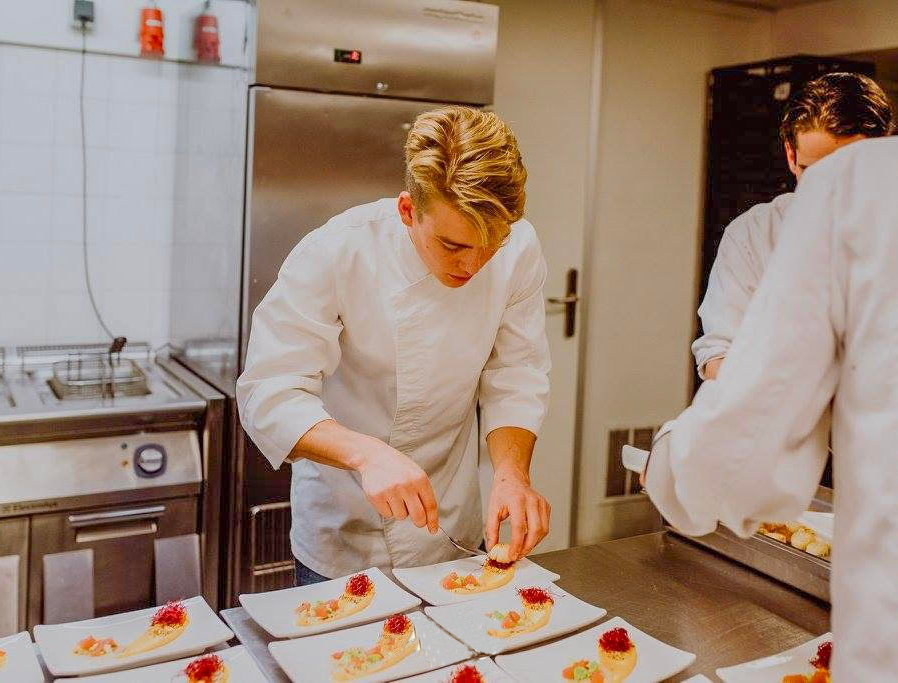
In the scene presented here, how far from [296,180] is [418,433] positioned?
3.49 feet

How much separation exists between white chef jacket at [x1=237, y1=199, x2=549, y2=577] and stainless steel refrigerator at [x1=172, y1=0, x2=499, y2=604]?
2.37ft

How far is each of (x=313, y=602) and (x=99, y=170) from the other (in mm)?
2068

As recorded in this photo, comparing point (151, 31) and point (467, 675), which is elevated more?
point (151, 31)

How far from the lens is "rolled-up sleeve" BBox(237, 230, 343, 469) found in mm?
1741

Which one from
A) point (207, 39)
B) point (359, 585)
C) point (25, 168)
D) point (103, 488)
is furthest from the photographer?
point (25, 168)

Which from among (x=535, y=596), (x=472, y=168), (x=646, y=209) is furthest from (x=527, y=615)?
(x=646, y=209)

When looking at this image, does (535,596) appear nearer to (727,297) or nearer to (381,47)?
(727,297)

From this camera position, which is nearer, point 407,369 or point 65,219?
point 407,369

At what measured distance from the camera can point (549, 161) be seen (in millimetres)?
3738

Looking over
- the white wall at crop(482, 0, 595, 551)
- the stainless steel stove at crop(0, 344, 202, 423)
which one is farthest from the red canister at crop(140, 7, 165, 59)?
the white wall at crop(482, 0, 595, 551)

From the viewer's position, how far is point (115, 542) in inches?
98.1

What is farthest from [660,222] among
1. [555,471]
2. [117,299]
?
[117,299]

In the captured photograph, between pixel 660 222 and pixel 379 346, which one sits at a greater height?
pixel 660 222

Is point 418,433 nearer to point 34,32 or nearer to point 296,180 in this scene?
point 296,180
